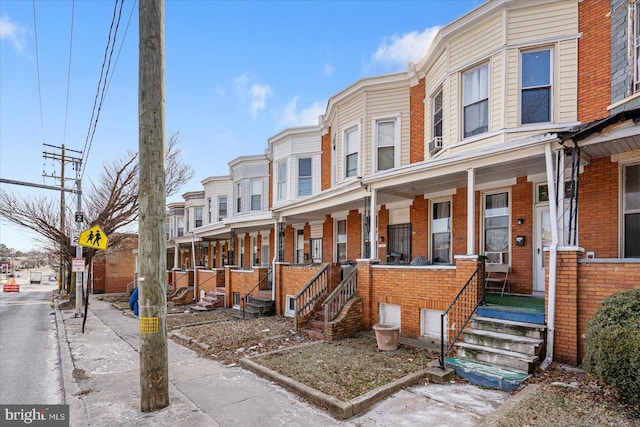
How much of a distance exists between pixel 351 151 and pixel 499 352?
8.66 meters

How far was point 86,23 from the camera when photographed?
8.73 m

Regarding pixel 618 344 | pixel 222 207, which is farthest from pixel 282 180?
pixel 618 344

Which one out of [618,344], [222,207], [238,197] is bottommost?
[618,344]

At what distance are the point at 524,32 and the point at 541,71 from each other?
993 millimetres

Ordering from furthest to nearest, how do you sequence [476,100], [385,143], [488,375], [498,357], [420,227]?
[385,143] → [420,227] → [476,100] → [498,357] → [488,375]

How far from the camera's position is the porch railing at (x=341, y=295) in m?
9.31

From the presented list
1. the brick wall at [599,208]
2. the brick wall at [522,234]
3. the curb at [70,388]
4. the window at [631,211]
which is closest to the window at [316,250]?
the brick wall at [522,234]

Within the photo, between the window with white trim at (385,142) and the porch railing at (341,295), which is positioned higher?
the window with white trim at (385,142)

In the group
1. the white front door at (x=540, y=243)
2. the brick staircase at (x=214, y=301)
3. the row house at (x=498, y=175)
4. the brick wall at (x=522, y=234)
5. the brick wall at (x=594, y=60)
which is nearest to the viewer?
the row house at (x=498, y=175)

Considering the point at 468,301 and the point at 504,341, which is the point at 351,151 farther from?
the point at 504,341

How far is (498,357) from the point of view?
19.6ft

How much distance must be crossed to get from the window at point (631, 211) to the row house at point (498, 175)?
0.8 inches

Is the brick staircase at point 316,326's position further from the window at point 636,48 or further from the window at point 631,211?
the window at point 636,48

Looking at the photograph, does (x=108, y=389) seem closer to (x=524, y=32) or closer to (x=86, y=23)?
(x=86, y=23)
